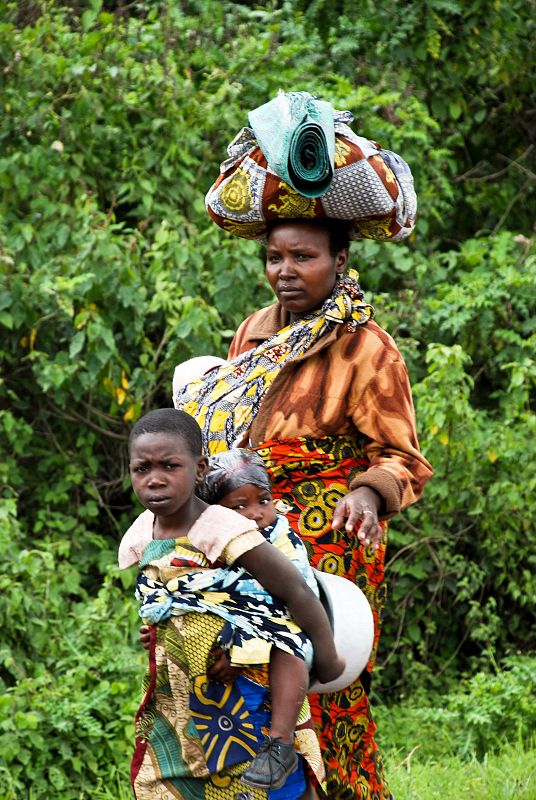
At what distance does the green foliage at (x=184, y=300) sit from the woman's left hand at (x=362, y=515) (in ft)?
6.82

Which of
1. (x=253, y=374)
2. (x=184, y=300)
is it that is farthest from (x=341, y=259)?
(x=184, y=300)

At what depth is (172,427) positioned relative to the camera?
2666 mm

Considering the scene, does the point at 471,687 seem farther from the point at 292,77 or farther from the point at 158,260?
the point at 292,77

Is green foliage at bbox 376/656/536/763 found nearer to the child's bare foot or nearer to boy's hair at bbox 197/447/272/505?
the child's bare foot

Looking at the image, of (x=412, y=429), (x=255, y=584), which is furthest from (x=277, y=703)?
(x=412, y=429)

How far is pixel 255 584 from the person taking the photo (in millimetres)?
2699

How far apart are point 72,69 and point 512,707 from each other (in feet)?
10.9

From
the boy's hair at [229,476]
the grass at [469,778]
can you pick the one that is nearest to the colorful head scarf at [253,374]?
the boy's hair at [229,476]

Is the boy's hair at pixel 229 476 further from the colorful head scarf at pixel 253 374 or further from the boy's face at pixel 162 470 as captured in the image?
the colorful head scarf at pixel 253 374

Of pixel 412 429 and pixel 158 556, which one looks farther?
pixel 412 429

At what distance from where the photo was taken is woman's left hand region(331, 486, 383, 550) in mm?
2975

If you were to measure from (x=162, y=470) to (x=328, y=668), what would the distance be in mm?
541

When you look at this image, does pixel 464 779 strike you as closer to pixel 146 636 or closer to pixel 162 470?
pixel 146 636

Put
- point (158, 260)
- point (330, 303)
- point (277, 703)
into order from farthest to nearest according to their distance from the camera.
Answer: point (158, 260)
point (330, 303)
point (277, 703)
